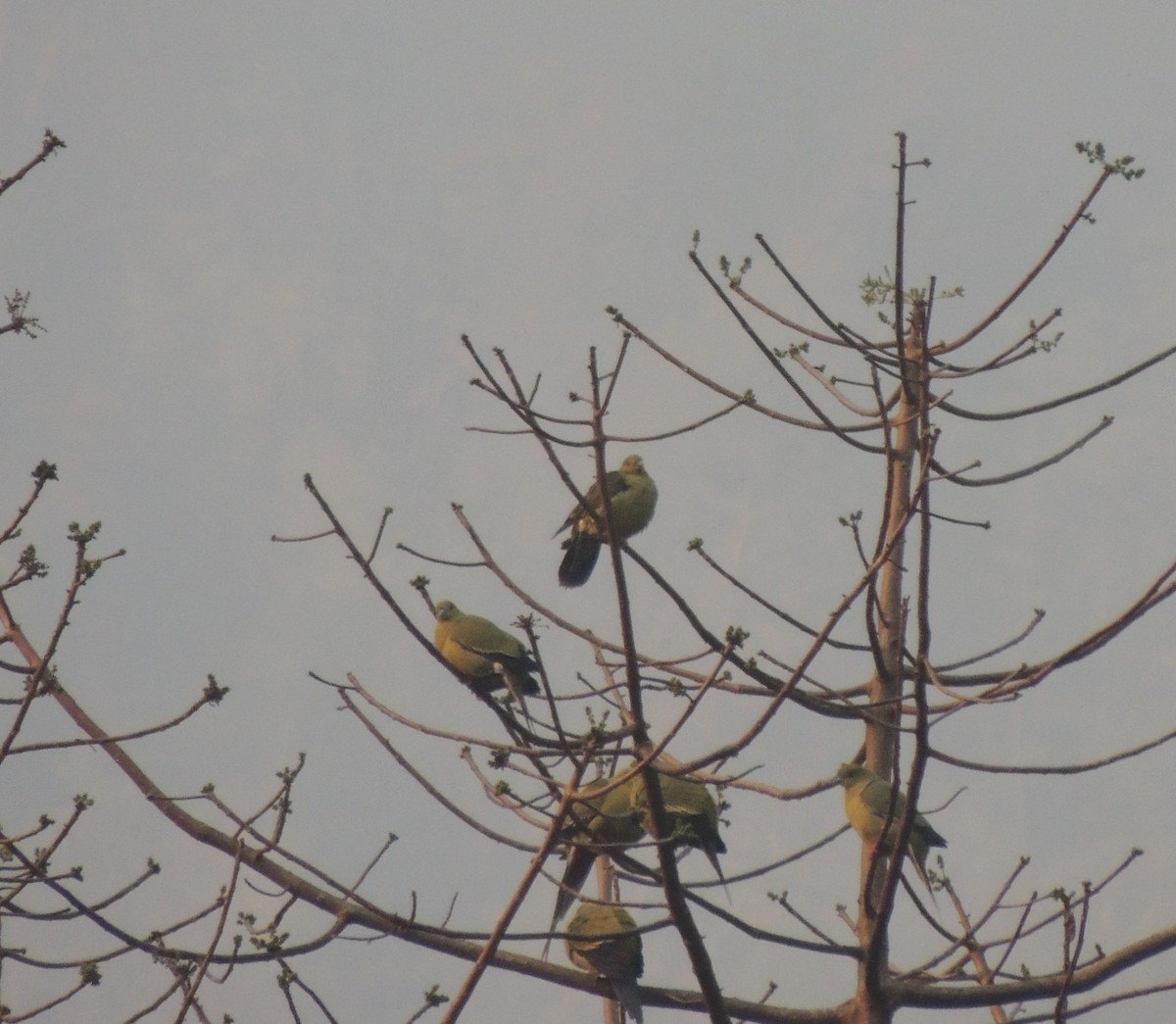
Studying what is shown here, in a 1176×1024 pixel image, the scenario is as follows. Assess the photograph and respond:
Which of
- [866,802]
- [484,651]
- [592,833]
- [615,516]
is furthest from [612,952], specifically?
[615,516]

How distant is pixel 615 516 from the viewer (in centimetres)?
700

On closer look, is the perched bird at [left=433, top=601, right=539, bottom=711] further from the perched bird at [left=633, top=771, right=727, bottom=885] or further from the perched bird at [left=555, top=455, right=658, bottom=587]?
the perched bird at [left=633, top=771, right=727, bottom=885]

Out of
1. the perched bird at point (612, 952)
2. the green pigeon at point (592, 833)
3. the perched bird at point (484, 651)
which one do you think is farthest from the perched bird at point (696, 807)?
the perched bird at point (484, 651)

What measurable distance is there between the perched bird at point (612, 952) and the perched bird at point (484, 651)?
1.47 metres

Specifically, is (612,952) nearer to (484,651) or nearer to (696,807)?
(696,807)

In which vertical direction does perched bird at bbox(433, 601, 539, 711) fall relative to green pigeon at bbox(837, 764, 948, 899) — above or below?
above

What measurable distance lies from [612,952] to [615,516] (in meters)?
2.91

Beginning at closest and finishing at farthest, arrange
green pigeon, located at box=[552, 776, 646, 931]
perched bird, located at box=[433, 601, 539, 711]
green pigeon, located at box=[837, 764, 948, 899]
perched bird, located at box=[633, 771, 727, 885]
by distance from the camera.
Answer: green pigeon, located at box=[552, 776, 646, 931]
perched bird, located at box=[633, 771, 727, 885]
green pigeon, located at box=[837, 764, 948, 899]
perched bird, located at box=[433, 601, 539, 711]

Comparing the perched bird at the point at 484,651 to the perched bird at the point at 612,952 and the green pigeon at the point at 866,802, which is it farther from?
the green pigeon at the point at 866,802

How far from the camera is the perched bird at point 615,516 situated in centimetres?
671

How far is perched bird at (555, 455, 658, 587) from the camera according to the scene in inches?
264

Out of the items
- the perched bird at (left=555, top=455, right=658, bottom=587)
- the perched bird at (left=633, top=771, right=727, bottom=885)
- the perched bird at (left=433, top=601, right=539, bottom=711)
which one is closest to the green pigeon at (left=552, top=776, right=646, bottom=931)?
the perched bird at (left=633, top=771, right=727, bottom=885)

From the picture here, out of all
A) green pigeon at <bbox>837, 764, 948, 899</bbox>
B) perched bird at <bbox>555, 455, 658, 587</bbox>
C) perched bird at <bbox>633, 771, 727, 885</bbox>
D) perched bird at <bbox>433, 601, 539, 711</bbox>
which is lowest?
perched bird at <bbox>633, 771, 727, 885</bbox>

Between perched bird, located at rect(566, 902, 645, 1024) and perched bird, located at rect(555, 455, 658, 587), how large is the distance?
76.4 inches
